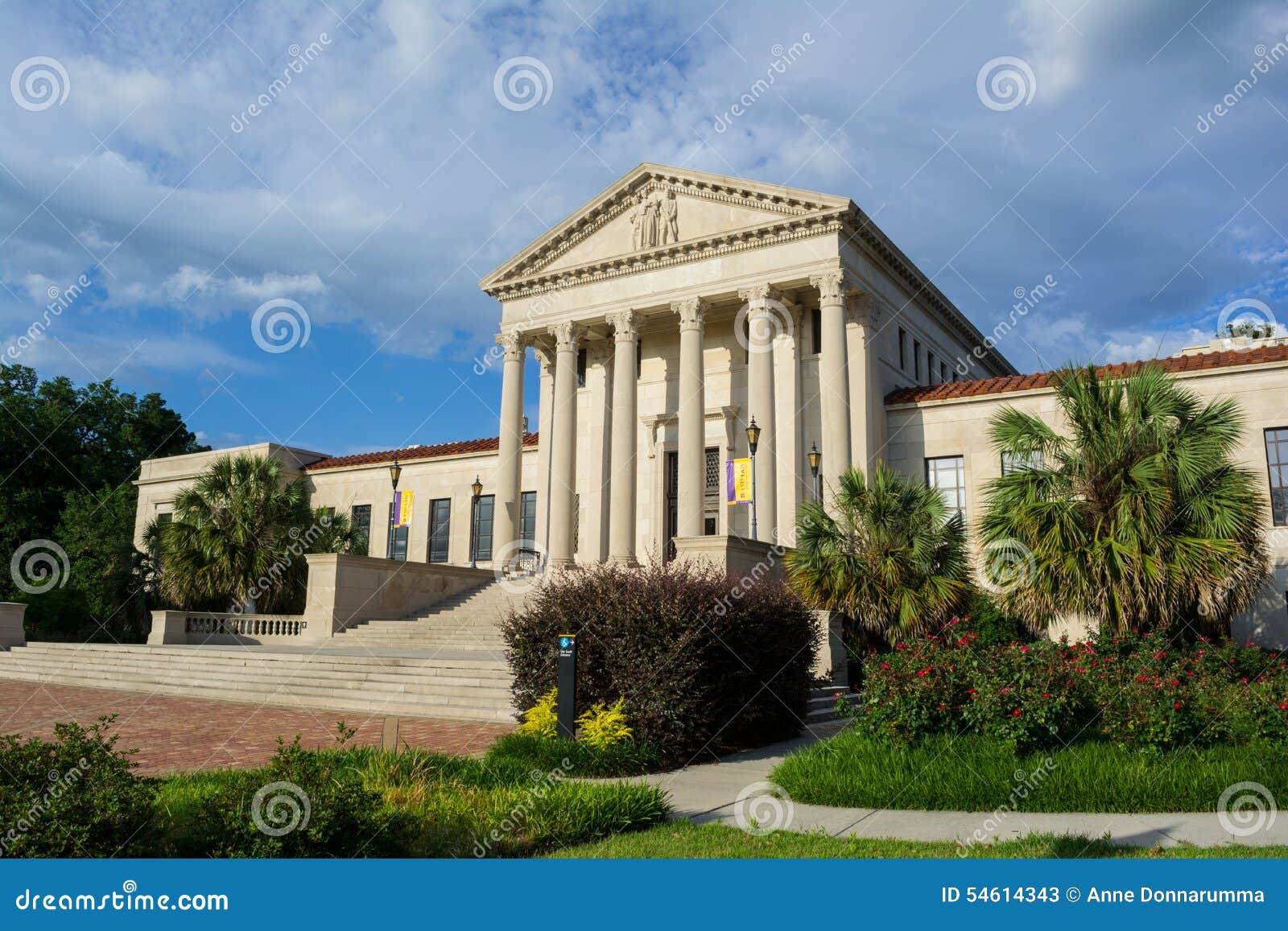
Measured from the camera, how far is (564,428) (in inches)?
1412

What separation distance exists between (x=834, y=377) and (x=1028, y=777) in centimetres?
2079

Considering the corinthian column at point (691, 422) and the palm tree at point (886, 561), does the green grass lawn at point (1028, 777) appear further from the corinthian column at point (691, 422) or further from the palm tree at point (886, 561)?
the corinthian column at point (691, 422)

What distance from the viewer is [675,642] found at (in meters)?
12.8

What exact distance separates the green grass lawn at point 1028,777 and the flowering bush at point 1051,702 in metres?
0.31

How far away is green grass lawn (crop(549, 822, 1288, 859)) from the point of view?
7.28 meters

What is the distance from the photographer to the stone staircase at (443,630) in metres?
26.5

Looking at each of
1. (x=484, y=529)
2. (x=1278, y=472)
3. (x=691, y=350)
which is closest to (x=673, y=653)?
(x=691, y=350)

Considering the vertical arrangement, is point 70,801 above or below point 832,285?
below

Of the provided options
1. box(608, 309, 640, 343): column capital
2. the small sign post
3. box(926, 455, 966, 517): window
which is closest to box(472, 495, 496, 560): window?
box(608, 309, 640, 343): column capital

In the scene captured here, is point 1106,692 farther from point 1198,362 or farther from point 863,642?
point 1198,362

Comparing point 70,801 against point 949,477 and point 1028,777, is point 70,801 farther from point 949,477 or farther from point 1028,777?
point 949,477

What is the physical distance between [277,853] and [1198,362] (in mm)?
29035

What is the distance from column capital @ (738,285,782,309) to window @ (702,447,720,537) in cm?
602

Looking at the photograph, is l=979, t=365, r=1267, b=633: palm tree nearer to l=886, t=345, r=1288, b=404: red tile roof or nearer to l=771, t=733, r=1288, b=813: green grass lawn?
l=886, t=345, r=1288, b=404: red tile roof
